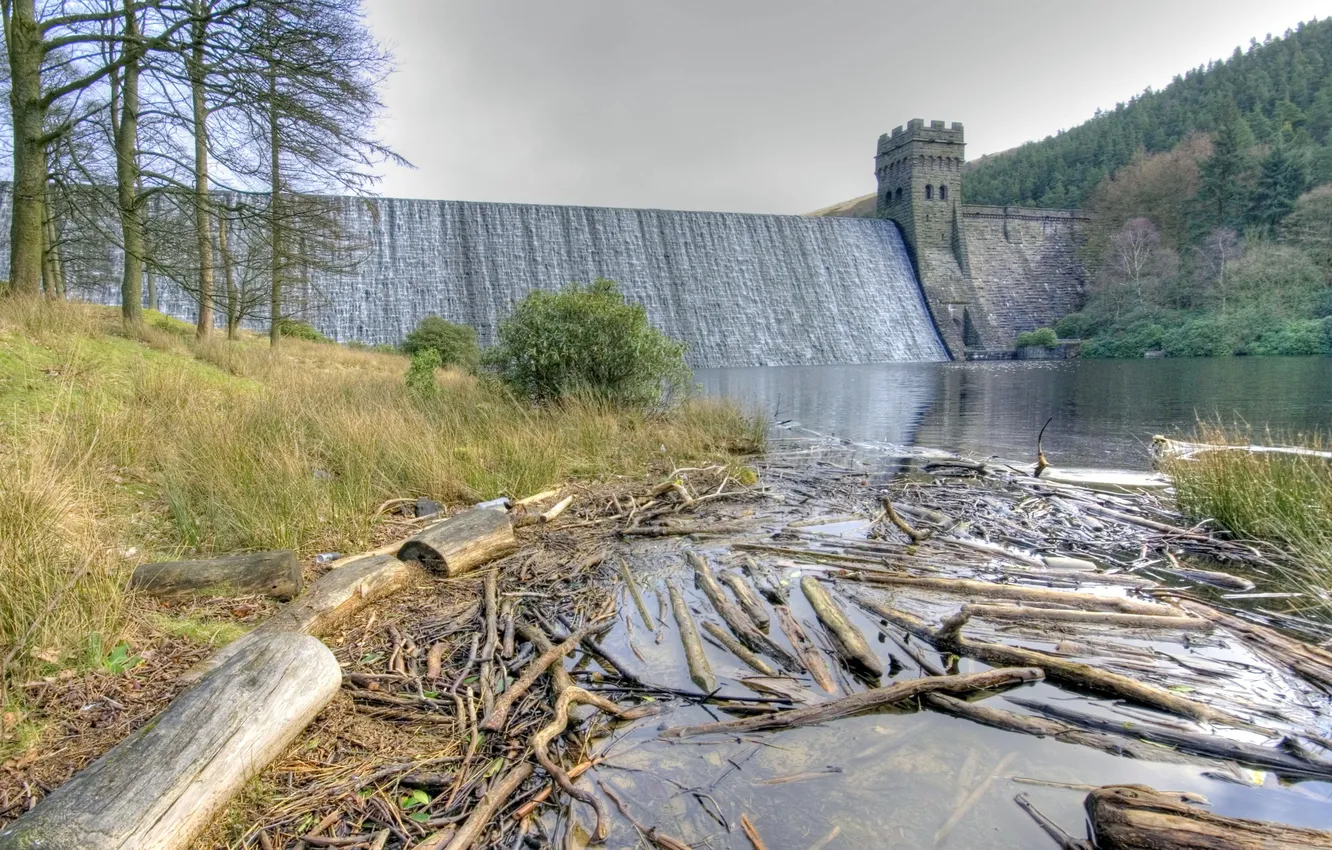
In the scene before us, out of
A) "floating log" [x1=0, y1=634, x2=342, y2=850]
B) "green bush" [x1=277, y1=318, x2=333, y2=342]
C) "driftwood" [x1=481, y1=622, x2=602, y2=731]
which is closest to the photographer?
"floating log" [x1=0, y1=634, x2=342, y2=850]

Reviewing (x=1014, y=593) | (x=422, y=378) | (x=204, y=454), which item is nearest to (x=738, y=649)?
(x=1014, y=593)

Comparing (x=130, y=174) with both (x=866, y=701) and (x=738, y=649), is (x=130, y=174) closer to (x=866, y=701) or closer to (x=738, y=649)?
(x=738, y=649)

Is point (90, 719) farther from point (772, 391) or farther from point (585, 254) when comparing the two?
point (585, 254)

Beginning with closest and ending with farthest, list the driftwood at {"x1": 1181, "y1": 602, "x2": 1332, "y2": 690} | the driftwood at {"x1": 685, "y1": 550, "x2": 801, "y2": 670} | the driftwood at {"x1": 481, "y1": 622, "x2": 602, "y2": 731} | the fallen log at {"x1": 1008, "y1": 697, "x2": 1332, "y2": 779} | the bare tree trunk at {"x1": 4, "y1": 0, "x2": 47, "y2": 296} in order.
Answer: the fallen log at {"x1": 1008, "y1": 697, "x2": 1332, "y2": 779} < the driftwood at {"x1": 481, "y1": 622, "x2": 602, "y2": 731} < the driftwood at {"x1": 1181, "y1": 602, "x2": 1332, "y2": 690} < the driftwood at {"x1": 685, "y1": 550, "x2": 801, "y2": 670} < the bare tree trunk at {"x1": 4, "y1": 0, "x2": 47, "y2": 296}

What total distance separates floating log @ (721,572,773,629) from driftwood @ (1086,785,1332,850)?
1576 millimetres

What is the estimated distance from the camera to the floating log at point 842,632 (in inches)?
112

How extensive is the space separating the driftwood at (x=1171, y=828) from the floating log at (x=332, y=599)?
8.97 feet

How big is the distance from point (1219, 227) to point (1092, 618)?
175ft

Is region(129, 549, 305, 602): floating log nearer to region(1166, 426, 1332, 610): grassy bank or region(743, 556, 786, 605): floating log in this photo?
region(743, 556, 786, 605): floating log

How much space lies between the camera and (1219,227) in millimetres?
42812

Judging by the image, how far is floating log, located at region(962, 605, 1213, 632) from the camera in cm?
317

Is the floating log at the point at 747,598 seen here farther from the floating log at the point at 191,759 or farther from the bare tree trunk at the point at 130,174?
the bare tree trunk at the point at 130,174

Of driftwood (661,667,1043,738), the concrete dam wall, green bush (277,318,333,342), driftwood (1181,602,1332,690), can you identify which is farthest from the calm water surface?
green bush (277,318,333,342)

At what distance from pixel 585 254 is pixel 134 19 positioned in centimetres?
2508
